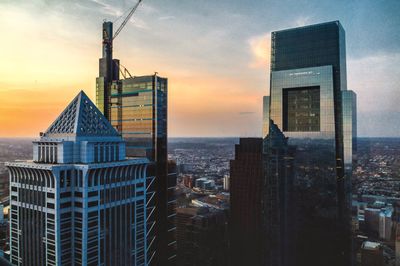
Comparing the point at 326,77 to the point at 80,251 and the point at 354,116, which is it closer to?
the point at 354,116

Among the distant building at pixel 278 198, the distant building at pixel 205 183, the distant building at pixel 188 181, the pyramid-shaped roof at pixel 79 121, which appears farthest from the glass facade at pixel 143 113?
the distant building at pixel 205 183

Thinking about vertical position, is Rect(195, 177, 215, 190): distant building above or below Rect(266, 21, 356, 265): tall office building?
below

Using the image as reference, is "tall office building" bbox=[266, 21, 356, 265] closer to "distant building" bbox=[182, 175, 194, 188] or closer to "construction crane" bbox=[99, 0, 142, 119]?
"construction crane" bbox=[99, 0, 142, 119]

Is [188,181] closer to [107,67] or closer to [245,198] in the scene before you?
[245,198]

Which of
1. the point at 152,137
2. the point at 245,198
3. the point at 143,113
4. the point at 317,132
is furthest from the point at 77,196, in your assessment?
the point at 245,198

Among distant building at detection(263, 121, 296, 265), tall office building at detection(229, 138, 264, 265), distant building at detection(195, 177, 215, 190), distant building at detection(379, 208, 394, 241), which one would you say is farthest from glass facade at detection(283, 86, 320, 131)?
distant building at detection(195, 177, 215, 190)

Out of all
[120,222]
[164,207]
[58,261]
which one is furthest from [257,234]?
[58,261]
